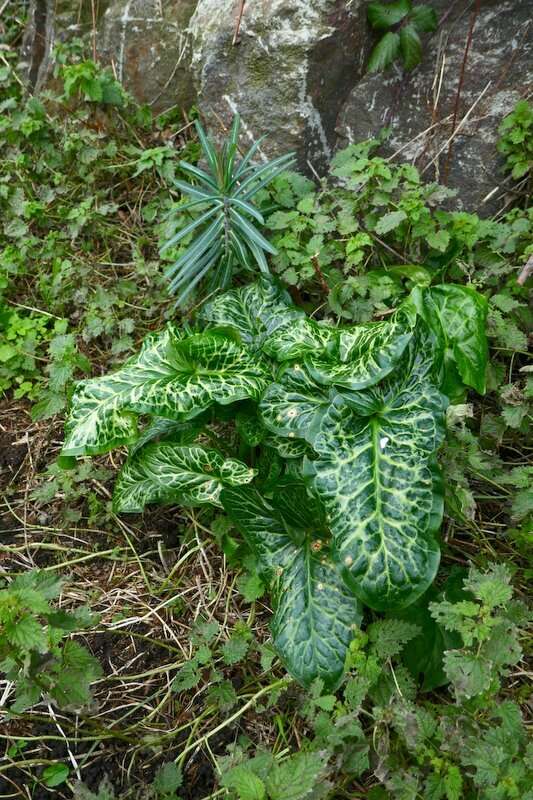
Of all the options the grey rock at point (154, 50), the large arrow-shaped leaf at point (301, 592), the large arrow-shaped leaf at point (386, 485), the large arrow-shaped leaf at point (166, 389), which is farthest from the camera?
the grey rock at point (154, 50)

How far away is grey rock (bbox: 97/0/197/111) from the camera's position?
3.23m

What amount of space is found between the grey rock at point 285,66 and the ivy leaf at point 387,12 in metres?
0.06

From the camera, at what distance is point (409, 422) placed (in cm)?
160

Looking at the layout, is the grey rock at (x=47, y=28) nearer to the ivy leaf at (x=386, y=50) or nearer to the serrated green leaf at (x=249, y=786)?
the ivy leaf at (x=386, y=50)

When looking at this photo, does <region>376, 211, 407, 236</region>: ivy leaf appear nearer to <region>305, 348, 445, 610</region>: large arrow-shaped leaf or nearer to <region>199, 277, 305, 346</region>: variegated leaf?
<region>199, 277, 305, 346</region>: variegated leaf

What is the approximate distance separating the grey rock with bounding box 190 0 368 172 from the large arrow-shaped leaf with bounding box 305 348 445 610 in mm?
1380

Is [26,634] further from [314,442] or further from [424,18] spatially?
[424,18]

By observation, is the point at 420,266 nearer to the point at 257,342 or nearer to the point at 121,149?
the point at 257,342

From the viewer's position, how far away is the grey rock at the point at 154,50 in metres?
3.23

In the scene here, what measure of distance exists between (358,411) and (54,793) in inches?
Answer: 49.3

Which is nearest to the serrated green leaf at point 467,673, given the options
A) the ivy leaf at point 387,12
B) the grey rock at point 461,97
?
the grey rock at point 461,97

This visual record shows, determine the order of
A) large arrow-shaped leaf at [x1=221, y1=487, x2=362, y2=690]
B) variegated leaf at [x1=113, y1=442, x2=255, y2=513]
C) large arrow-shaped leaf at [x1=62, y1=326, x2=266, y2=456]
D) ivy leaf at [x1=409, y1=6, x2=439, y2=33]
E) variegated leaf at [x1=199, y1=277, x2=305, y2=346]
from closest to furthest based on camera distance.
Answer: large arrow-shaped leaf at [x1=221, y1=487, x2=362, y2=690] → large arrow-shaped leaf at [x1=62, y1=326, x2=266, y2=456] → variegated leaf at [x1=113, y1=442, x2=255, y2=513] → variegated leaf at [x1=199, y1=277, x2=305, y2=346] → ivy leaf at [x1=409, y1=6, x2=439, y2=33]

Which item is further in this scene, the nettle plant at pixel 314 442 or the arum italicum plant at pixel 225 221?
the arum italicum plant at pixel 225 221

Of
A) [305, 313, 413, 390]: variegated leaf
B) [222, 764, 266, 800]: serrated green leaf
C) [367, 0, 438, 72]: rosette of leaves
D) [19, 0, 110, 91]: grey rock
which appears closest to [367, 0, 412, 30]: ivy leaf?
[367, 0, 438, 72]: rosette of leaves
